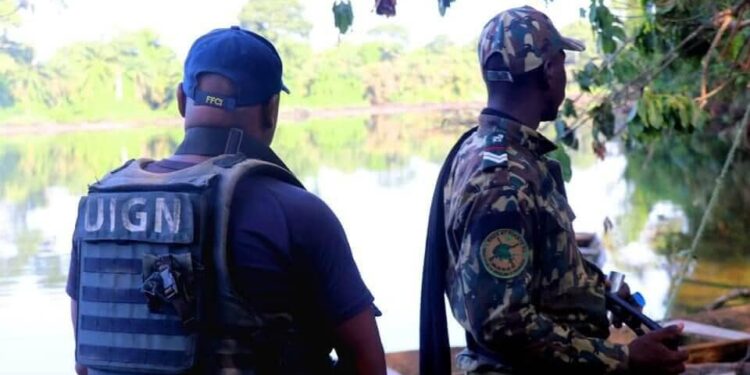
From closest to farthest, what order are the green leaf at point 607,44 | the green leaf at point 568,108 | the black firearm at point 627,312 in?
the black firearm at point 627,312, the green leaf at point 607,44, the green leaf at point 568,108

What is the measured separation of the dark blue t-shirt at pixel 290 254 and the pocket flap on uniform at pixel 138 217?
73mm

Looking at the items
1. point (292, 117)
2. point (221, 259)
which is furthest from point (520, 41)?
point (292, 117)

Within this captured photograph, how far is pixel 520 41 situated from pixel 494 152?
0.71 ft

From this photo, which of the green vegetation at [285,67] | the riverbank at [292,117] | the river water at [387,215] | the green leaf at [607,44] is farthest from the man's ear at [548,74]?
the riverbank at [292,117]

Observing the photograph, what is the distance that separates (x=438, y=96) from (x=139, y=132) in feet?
32.2

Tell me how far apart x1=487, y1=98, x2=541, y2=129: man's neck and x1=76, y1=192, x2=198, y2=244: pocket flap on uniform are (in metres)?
0.66

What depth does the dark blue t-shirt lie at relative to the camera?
1602 mm

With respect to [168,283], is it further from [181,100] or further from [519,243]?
[519,243]

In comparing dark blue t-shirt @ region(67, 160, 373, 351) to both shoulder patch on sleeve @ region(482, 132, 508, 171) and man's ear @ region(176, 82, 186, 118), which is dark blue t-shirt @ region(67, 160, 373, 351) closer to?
man's ear @ region(176, 82, 186, 118)

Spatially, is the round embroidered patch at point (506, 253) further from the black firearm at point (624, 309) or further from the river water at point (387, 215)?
the river water at point (387, 215)

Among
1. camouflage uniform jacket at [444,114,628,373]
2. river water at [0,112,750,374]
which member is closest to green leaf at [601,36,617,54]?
river water at [0,112,750,374]

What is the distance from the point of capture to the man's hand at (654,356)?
6.15 ft

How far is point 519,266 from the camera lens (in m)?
1.80

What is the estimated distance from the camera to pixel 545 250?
1.86 m
